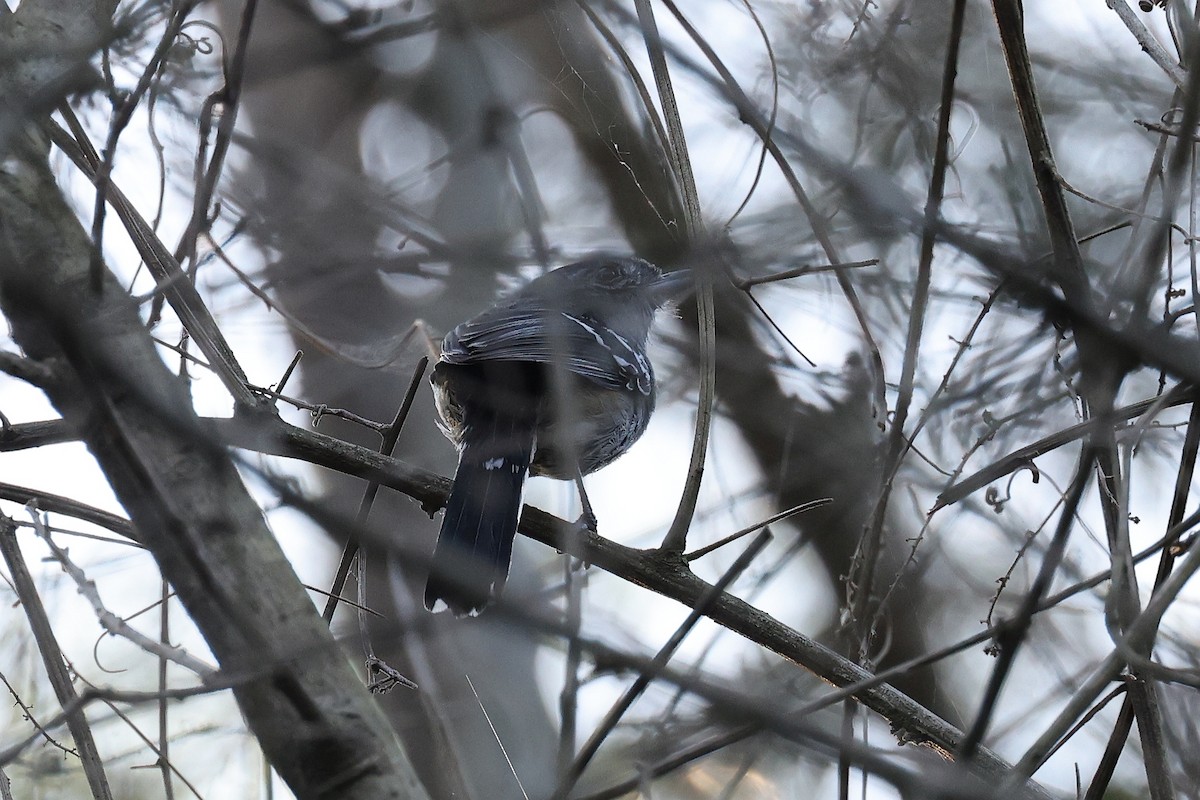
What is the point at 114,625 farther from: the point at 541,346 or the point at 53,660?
the point at 541,346

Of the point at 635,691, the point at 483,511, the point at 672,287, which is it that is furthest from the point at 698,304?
the point at 672,287

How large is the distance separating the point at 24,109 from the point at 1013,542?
3.36m

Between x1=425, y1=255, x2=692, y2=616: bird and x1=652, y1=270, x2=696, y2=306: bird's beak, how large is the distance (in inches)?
4.8

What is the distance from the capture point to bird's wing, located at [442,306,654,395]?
3.57 meters

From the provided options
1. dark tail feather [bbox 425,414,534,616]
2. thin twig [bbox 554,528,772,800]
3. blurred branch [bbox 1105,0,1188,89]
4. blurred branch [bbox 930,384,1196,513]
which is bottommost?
thin twig [bbox 554,528,772,800]

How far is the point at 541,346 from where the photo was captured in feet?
11.8

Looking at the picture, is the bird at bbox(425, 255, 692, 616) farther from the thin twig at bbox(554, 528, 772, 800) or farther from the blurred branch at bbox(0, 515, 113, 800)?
the thin twig at bbox(554, 528, 772, 800)

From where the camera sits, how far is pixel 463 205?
A: 4.91 metres

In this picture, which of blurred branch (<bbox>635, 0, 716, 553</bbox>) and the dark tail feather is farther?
the dark tail feather

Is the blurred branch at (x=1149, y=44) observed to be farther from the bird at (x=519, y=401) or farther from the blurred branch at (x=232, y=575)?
the blurred branch at (x=232, y=575)

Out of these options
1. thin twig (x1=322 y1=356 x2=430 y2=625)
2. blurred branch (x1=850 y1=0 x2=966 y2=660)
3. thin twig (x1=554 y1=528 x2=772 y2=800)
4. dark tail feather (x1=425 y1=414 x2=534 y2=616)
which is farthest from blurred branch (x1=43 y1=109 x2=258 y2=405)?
blurred branch (x1=850 y1=0 x2=966 y2=660)

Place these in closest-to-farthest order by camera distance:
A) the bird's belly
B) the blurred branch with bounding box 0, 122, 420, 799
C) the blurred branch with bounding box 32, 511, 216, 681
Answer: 1. the blurred branch with bounding box 0, 122, 420, 799
2. the blurred branch with bounding box 32, 511, 216, 681
3. the bird's belly

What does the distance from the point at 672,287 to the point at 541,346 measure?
3.83 ft

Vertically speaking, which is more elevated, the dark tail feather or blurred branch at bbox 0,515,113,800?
the dark tail feather
